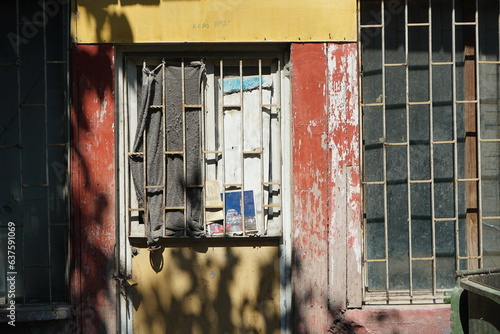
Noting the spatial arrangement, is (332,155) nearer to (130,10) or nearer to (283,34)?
(283,34)

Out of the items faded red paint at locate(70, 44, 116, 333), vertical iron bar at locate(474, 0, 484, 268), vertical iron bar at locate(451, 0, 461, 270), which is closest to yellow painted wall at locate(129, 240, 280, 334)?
faded red paint at locate(70, 44, 116, 333)

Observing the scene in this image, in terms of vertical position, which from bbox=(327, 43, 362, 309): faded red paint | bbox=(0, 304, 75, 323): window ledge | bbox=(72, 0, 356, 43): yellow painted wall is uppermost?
bbox=(72, 0, 356, 43): yellow painted wall

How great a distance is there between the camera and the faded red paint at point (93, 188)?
5.62 m

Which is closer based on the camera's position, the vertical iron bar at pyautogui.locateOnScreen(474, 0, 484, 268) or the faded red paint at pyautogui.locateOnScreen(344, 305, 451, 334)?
the faded red paint at pyautogui.locateOnScreen(344, 305, 451, 334)

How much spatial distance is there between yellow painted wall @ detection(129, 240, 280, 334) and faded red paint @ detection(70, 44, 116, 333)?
0.30 metres

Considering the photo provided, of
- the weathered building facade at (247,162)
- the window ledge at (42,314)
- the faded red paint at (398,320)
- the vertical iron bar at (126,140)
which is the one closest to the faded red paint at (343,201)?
the weathered building facade at (247,162)

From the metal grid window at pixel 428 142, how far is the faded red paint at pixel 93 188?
2259 millimetres

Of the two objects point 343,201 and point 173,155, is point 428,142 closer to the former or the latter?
point 343,201

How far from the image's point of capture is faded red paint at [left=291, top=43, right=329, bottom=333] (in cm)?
564

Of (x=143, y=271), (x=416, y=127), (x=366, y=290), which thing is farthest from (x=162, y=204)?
(x=416, y=127)

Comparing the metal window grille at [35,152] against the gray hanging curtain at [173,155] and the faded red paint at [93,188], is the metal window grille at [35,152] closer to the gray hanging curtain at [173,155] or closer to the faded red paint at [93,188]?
the faded red paint at [93,188]

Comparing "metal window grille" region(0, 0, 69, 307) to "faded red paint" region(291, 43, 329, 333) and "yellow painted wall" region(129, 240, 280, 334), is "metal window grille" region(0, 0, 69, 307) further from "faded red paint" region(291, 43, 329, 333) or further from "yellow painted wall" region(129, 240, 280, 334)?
"faded red paint" region(291, 43, 329, 333)

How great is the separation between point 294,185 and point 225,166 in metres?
0.66

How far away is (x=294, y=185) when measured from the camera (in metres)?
5.63
